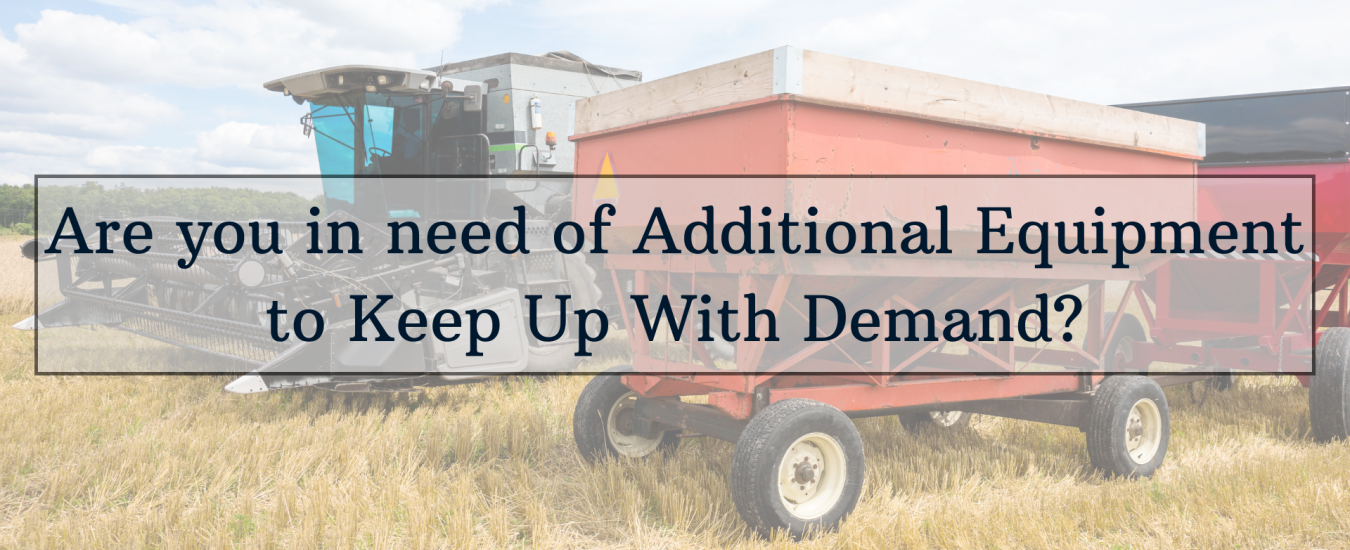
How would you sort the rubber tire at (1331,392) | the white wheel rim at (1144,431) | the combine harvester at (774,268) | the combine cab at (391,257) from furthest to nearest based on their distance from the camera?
the combine cab at (391,257)
the rubber tire at (1331,392)
the white wheel rim at (1144,431)
the combine harvester at (774,268)

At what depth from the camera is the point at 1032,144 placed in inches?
180

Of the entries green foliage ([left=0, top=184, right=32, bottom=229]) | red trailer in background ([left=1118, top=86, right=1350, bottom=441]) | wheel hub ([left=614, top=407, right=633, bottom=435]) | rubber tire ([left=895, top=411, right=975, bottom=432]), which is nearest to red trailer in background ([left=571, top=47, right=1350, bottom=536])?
wheel hub ([left=614, top=407, right=633, bottom=435])

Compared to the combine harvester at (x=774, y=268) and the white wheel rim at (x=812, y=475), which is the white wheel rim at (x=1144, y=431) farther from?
the white wheel rim at (x=812, y=475)

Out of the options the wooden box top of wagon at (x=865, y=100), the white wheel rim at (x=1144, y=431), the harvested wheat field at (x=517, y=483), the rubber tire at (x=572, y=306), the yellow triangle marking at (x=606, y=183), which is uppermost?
the wooden box top of wagon at (x=865, y=100)

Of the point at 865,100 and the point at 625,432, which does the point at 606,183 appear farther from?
the point at 865,100

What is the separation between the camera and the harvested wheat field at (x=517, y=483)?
3.68m

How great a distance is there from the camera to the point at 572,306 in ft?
23.6

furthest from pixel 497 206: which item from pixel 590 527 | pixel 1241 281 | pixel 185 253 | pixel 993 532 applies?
pixel 1241 281

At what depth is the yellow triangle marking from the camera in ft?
15.5

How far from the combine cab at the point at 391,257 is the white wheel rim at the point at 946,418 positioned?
2.83m

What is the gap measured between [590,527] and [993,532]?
5.64 ft

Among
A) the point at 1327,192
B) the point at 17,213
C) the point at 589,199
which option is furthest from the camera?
the point at 17,213

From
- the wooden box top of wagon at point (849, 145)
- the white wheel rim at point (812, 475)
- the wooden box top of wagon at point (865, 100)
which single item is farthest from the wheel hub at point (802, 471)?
the wooden box top of wagon at point (865, 100)

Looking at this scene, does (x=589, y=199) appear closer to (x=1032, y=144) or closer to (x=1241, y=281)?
(x=1032, y=144)
